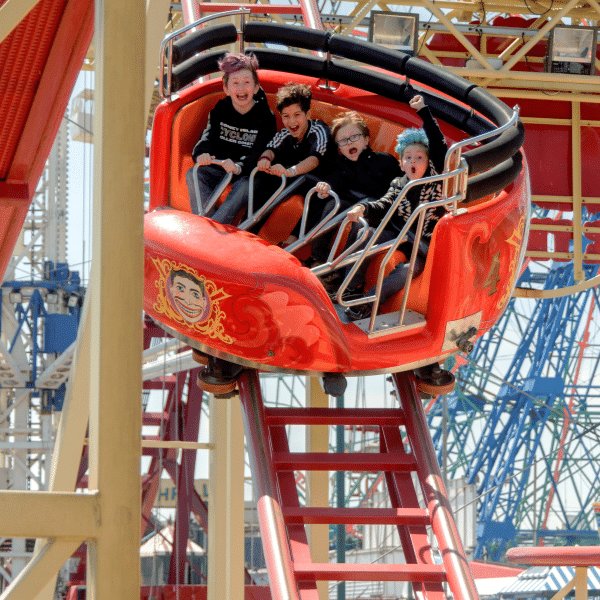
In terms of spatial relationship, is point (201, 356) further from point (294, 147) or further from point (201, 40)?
point (201, 40)

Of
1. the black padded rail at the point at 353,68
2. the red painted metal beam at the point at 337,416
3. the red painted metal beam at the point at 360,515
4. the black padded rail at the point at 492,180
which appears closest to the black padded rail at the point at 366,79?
the black padded rail at the point at 353,68

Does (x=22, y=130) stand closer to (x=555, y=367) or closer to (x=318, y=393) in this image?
(x=318, y=393)

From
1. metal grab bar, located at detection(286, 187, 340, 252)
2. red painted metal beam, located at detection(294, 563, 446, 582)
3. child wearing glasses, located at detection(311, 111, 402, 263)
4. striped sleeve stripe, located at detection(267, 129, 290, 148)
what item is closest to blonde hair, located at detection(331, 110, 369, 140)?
child wearing glasses, located at detection(311, 111, 402, 263)

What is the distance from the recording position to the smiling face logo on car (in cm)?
529

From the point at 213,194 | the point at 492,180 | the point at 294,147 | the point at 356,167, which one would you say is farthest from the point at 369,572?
the point at 294,147

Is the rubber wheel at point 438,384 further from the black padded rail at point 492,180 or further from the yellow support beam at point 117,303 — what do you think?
the yellow support beam at point 117,303

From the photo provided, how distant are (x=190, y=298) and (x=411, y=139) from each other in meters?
1.19

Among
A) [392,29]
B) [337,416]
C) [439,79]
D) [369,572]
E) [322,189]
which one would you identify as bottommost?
[369,572]

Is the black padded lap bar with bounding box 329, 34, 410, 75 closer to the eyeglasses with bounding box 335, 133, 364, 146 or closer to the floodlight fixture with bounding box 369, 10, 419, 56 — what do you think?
the eyeglasses with bounding box 335, 133, 364, 146

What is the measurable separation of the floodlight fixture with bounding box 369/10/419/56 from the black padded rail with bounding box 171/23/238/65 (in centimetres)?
381

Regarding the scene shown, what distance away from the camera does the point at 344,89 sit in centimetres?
656

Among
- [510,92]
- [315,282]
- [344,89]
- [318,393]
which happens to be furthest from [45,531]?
[510,92]

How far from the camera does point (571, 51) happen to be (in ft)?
Answer: 35.9

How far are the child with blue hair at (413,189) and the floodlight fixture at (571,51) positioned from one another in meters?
5.39
